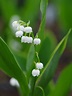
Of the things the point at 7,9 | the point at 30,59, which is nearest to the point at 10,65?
the point at 30,59

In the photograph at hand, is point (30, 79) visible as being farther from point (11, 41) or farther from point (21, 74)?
point (11, 41)

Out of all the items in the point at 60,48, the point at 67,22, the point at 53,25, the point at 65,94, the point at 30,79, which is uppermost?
the point at 60,48

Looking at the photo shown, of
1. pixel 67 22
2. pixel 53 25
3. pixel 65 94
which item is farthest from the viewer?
pixel 53 25

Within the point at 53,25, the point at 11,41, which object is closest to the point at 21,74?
the point at 11,41

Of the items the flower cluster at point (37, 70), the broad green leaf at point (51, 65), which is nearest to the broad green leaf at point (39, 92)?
the broad green leaf at point (51, 65)

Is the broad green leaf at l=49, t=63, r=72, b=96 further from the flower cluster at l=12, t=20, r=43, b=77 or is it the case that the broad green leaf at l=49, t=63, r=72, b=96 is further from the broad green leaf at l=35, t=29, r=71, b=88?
the flower cluster at l=12, t=20, r=43, b=77

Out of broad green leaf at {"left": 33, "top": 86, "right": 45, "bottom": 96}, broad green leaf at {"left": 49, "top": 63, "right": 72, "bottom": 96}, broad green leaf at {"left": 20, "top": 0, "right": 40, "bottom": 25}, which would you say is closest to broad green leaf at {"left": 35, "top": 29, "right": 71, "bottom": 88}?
broad green leaf at {"left": 33, "top": 86, "right": 45, "bottom": 96}

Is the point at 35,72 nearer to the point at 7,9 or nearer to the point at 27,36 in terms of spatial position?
the point at 27,36

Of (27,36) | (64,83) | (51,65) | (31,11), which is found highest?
(27,36)
